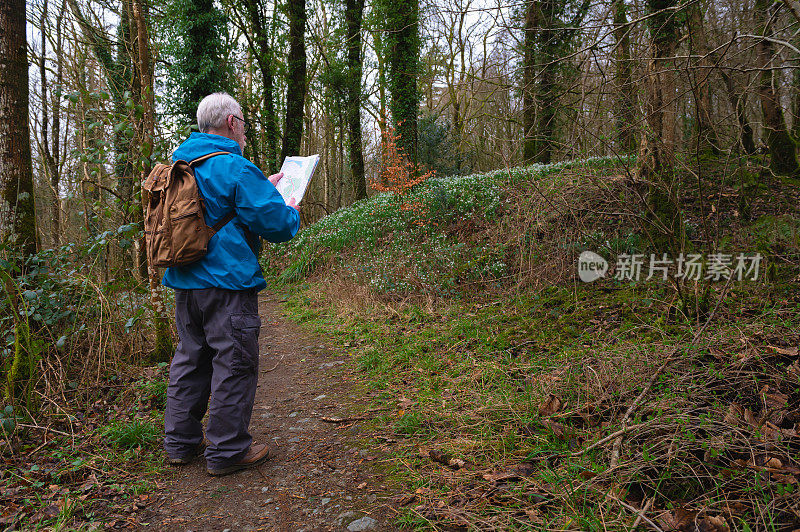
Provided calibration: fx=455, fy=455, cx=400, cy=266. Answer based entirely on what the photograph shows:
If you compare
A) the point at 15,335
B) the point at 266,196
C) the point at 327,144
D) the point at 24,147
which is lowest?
the point at 15,335

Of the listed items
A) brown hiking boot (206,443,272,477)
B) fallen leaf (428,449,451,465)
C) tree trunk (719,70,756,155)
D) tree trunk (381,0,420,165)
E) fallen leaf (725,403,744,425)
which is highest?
tree trunk (381,0,420,165)

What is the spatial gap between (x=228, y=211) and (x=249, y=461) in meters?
1.58

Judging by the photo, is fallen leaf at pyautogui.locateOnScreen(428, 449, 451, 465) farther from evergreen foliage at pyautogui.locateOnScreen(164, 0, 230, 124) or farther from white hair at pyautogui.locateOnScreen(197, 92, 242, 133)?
evergreen foliage at pyautogui.locateOnScreen(164, 0, 230, 124)

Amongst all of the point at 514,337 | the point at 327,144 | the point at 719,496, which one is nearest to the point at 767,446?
the point at 719,496

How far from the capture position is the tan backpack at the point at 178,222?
2.68 m

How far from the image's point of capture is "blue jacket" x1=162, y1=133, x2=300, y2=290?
9.10ft

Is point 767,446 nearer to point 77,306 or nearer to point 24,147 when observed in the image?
point 77,306

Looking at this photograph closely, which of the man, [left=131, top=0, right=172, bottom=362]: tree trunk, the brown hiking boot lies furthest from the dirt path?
[left=131, top=0, right=172, bottom=362]: tree trunk

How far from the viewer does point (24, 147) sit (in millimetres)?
3998

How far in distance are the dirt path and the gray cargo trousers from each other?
0.20m

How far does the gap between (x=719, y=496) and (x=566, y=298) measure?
347cm

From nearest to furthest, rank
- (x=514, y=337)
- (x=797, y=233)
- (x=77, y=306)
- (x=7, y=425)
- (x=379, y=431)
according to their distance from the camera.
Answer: (x=7, y=425)
(x=379, y=431)
(x=77, y=306)
(x=514, y=337)
(x=797, y=233)

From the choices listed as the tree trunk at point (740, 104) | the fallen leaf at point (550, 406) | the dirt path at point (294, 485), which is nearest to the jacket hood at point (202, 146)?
the dirt path at point (294, 485)

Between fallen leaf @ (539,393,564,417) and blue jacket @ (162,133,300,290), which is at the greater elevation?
blue jacket @ (162,133,300,290)
